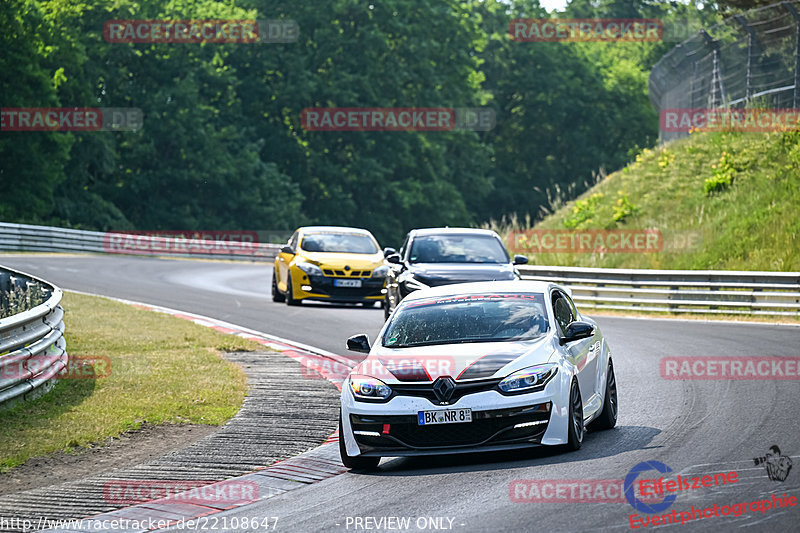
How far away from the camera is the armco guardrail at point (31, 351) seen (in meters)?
11.1

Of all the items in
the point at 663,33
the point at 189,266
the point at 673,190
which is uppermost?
the point at 663,33

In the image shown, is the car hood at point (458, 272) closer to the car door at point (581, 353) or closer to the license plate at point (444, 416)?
the car door at point (581, 353)

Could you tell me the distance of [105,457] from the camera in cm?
971

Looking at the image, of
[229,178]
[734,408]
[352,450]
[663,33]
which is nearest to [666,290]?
[734,408]

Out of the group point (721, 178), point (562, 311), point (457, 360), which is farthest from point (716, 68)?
point (457, 360)

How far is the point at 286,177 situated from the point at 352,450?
5980cm

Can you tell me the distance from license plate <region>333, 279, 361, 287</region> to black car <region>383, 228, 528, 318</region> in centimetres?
337

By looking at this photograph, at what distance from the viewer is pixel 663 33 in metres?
102

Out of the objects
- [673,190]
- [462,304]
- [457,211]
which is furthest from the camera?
[457,211]

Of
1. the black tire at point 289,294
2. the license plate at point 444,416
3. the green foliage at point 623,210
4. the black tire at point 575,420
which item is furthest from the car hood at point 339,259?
the license plate at point 444,416

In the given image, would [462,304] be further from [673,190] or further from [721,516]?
[673,190]

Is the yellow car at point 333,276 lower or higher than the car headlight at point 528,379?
lower

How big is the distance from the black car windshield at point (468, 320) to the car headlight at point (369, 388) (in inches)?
24.4

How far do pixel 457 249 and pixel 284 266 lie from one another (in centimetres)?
629
